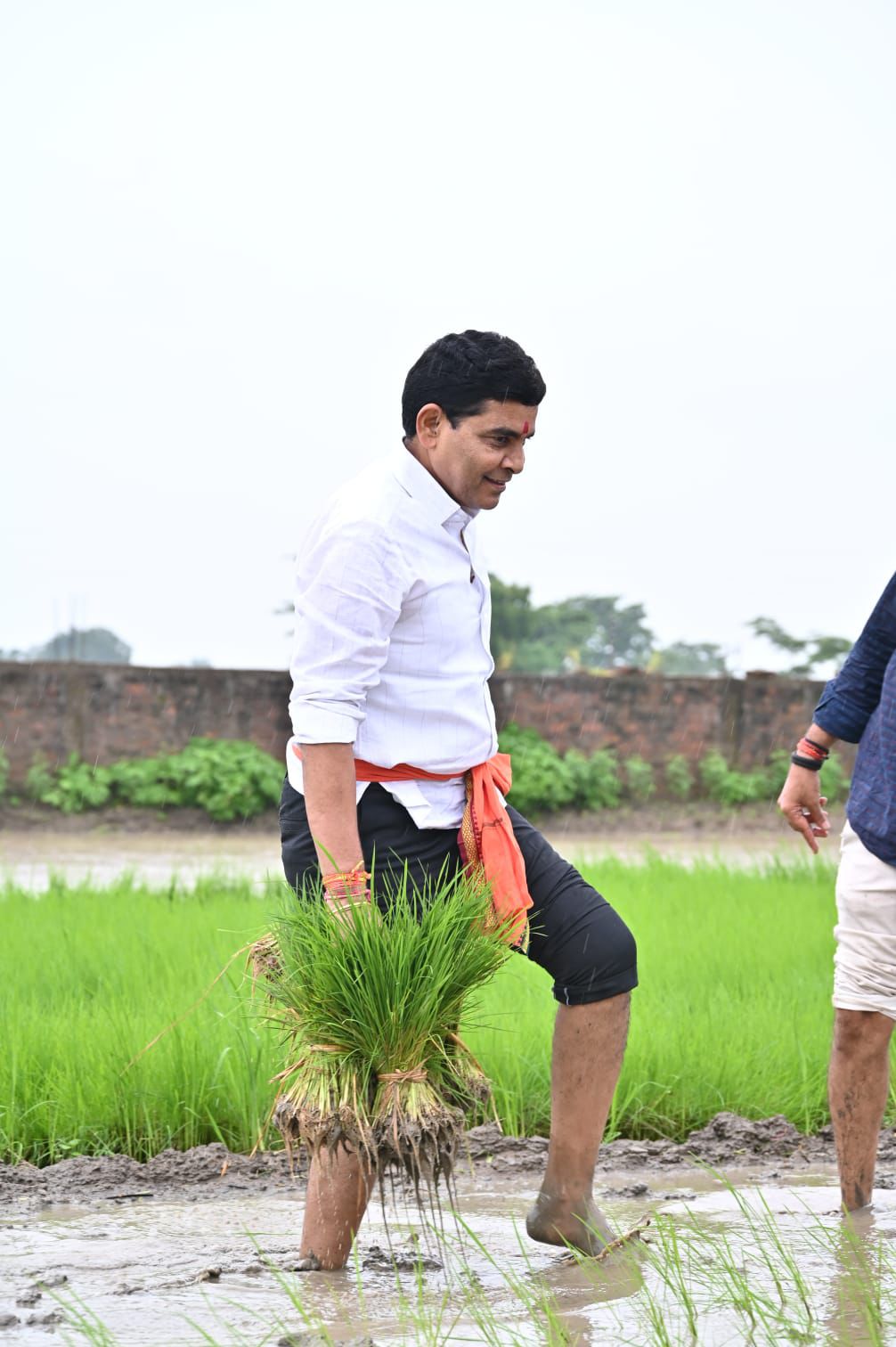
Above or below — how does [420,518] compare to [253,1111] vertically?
above

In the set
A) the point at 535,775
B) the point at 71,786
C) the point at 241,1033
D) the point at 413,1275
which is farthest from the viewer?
the point at 535,775

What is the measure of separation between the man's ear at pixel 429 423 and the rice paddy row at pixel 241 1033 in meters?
0.91

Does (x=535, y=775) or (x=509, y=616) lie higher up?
(x=509, y=616)

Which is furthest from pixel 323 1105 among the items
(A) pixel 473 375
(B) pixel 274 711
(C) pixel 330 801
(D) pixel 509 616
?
(D) pixel 509 616

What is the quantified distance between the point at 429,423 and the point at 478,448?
0.12 metres

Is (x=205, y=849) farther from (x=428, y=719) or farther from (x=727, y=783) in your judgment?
(x=428, y=719)

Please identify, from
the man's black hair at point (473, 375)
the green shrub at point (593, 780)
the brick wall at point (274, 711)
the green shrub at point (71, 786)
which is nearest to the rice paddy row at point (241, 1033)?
the man's black hair at point (473, 375)

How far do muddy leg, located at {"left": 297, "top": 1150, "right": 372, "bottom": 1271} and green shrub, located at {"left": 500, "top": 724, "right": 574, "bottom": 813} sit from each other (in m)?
11.5

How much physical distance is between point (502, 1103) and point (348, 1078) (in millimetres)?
1692

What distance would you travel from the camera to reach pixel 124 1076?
4.18 meters

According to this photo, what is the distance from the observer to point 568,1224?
308cm

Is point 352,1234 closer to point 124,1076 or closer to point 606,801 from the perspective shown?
point 124,1076

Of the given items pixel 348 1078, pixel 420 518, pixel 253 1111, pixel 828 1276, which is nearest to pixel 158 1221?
pixel 253 1111

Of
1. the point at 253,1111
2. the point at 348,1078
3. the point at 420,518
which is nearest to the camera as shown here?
the point at 348,1078
